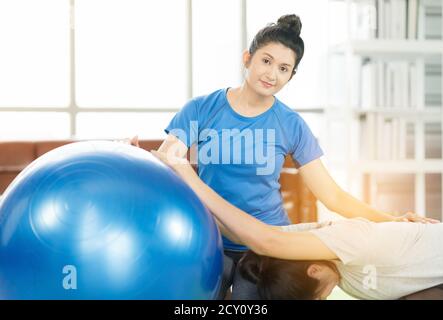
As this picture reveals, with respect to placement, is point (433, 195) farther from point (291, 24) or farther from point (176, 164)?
point (176, 164)

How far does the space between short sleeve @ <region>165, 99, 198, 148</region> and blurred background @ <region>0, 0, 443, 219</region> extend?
1991 millimetres

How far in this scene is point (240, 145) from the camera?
160cm

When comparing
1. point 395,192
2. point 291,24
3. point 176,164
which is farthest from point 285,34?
point 395,192

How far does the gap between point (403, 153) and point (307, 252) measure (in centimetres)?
241

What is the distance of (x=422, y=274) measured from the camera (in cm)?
139

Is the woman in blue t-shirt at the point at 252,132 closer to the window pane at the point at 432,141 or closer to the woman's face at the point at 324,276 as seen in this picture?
the woman's face at the point at 324,276

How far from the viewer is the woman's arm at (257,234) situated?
1339mm

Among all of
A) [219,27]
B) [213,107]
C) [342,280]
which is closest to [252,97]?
[213,107]

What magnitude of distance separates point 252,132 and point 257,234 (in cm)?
34

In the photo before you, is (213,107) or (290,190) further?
(290,190)

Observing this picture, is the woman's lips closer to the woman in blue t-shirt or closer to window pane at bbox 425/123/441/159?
the woman in blue t-shirt
